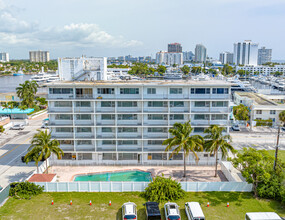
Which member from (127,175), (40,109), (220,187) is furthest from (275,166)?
(40,109)

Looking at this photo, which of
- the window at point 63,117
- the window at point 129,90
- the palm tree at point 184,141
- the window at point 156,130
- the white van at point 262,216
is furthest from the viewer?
the window at point 63,117

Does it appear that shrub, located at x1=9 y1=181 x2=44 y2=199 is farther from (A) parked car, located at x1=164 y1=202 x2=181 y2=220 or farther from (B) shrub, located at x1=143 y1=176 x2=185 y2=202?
(A) parked car, located at x1=164 y1=202 x2=181 y2=220

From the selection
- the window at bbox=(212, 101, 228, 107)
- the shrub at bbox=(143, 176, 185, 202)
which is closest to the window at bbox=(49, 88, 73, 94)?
the shrub at bbox=(143, 176, 185, 202)

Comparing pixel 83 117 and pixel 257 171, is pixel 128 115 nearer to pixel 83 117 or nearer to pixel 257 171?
pixel 83 117

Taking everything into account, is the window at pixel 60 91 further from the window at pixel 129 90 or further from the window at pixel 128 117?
the window at pixel 128 117

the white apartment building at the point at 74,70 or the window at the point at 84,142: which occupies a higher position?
the white apartment building at the point at 74,70

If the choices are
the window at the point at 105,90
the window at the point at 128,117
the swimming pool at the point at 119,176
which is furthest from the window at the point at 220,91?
the swimming pool at the point at 119,176

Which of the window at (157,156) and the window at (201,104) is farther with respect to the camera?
the window at (157,156)
